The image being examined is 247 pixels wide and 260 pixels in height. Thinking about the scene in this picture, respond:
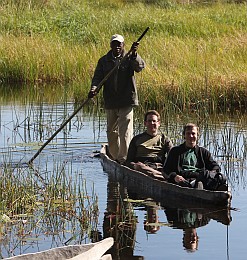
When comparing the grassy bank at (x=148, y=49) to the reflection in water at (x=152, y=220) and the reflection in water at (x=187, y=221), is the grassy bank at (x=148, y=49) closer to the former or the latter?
the reflection in water at (x=152, y=220)

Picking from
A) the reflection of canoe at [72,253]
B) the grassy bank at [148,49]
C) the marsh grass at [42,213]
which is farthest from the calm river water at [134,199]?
the reflection of canoe at [72,253]

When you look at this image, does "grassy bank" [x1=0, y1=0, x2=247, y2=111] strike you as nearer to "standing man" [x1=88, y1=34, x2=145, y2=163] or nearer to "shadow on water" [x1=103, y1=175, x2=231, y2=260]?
"standing man" [x1=88, y1=34, x2=145, y2=163]

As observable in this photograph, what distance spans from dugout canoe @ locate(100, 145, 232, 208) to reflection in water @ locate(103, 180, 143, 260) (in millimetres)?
242

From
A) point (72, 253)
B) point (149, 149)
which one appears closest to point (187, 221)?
point (149, 149)

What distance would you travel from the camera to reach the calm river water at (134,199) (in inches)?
330

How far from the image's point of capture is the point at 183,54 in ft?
60.4

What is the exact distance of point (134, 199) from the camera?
1053 cm

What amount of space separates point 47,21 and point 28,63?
5.20 meters

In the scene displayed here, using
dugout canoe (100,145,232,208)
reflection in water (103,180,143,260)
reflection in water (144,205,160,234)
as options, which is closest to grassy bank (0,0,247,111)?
dugout canoe (100,145,232,208)

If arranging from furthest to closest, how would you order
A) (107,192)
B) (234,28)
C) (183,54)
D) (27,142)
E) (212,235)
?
1. (234,28)
2. (183,54)
3. (27,142)
4. (107,192)
5. (212,235)

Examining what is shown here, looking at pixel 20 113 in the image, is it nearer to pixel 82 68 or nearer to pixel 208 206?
pixel 82 68

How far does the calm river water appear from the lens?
27.5ft

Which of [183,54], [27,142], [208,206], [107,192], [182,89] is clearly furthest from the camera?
[183,54]

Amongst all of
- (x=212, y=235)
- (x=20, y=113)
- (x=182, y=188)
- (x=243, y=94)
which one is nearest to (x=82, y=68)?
(x=20, y=113)
